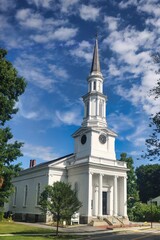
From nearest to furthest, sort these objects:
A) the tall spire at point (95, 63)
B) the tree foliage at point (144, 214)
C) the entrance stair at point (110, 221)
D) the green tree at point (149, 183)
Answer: the entrance stair at point (110, 221) → the tall spire at point (95, 63) → the tree foliage at point (144, 214) → the green tree at point (149, 183)

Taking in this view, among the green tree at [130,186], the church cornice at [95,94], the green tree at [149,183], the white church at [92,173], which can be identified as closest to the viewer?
the white church at [92,173]

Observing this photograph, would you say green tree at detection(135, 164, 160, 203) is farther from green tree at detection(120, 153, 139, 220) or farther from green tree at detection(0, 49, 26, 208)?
green tree at detection(0, 49, 26, 208)

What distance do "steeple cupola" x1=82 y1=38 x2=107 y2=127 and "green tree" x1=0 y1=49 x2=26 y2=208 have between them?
21675 mm

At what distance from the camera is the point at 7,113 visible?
2403 centimetres

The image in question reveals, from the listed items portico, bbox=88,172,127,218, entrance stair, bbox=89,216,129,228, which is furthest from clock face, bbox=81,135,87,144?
entrance stair, bbox=89,216,129,228

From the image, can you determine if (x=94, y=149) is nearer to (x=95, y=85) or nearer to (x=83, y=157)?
(x=83, y=157)

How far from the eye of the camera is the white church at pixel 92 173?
3947 cm

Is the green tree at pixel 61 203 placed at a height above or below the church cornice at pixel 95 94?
below

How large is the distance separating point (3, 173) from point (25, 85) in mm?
7630

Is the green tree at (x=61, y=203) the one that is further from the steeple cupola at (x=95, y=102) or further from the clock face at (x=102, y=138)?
the steeple cupola at (x=95, y=102)

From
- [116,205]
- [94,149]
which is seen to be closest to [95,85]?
[94,149]

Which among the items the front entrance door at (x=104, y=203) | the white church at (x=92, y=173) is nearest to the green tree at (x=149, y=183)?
the white church at (x=92, y=173)

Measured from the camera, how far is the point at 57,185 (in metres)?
26.9

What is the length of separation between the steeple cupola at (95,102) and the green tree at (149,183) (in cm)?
5085
